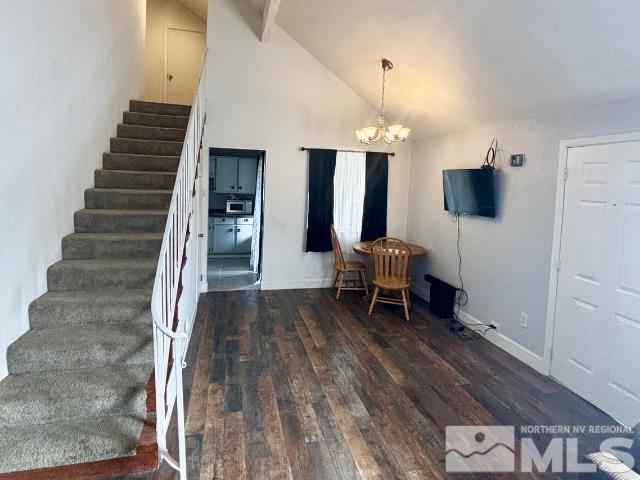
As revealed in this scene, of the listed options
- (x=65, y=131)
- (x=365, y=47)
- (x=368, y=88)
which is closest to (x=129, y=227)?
(x=65, y=131)

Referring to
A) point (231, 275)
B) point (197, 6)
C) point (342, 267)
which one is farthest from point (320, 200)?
point (197, 6)

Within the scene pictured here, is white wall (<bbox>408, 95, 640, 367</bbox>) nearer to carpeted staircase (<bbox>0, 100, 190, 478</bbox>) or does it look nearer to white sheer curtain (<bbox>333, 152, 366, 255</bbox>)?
white sheer curtain (<bbox>333, 152, 366, 255</bbox>)

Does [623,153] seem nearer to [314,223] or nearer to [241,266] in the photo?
[314,223]

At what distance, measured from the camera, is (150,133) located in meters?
4.39

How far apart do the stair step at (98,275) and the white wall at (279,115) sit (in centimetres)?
265

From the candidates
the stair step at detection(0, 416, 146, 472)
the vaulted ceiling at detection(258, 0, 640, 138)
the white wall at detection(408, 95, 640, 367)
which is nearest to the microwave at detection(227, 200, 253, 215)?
the vaulted ceiling at detection(258, 0, 640, 138)

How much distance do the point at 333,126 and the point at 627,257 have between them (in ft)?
12.7

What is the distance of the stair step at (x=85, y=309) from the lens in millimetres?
2480

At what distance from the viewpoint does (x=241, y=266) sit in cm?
690

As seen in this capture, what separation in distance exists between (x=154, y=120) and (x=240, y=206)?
10.6ft

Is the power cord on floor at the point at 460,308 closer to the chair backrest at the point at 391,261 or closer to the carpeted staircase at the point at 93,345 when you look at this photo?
the chair backrest at the point at 391,261

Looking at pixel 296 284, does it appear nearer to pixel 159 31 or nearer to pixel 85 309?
pixel 85 309

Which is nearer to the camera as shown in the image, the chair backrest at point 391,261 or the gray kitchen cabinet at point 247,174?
the chair backrest at point 391,261

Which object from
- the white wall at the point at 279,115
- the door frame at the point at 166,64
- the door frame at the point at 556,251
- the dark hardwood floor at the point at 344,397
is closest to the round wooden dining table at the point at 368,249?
the white wall at the point at 279,115
